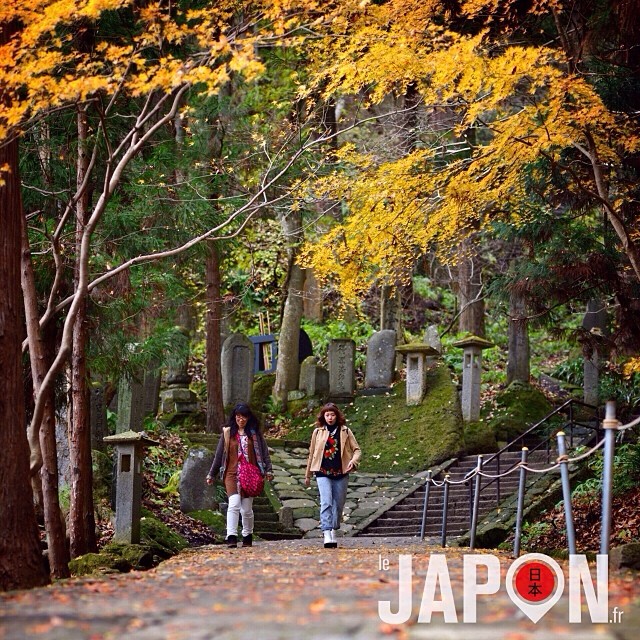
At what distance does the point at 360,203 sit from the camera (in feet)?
43.4

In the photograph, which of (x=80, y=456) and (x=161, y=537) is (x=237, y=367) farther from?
(x=80, y=456)

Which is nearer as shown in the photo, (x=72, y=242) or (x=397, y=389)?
(x=72, y=242)

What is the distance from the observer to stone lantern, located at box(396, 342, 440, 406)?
21.0 metres

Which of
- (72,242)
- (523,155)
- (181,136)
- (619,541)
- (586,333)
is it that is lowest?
(619,541)

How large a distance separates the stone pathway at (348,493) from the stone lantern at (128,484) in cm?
373

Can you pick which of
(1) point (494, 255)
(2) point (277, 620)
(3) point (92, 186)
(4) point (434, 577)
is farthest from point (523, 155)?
(1) point (494, 255)

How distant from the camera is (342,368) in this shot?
22531 millimetres

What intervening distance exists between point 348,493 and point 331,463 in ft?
21.8

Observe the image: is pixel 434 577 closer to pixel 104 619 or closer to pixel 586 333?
pixel 104 619

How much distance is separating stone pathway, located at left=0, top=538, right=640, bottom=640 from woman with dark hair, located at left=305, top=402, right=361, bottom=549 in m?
4.03

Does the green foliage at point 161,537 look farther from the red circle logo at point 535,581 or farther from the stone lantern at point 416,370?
the stone lantern at point 416,370

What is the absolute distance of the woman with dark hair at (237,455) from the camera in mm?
11422

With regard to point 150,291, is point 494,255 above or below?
above

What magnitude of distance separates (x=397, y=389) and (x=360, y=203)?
949cm
